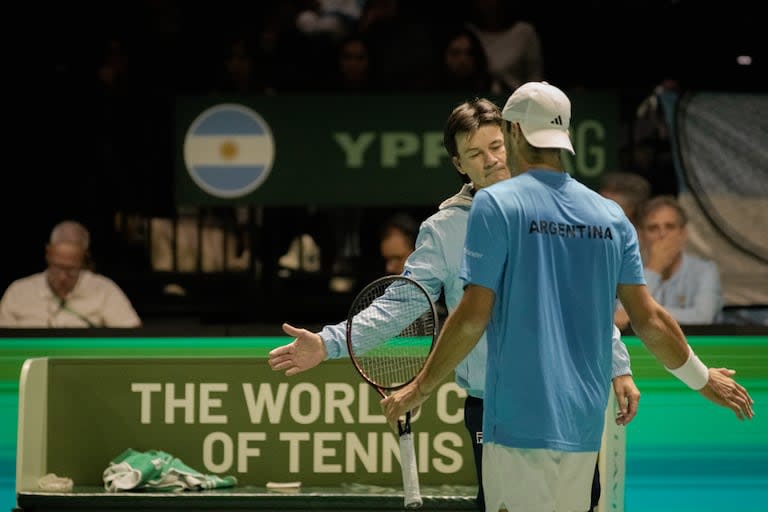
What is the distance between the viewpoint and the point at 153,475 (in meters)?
5.62

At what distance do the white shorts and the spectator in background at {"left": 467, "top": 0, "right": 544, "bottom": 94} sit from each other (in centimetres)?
429

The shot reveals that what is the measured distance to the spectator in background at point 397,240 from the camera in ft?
22.7

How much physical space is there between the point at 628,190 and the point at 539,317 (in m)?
3.74

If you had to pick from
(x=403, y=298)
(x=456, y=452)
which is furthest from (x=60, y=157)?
(x=403, y=298)

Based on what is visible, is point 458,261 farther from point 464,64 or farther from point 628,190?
point 464,64

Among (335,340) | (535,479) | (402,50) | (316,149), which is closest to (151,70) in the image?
(316,149)

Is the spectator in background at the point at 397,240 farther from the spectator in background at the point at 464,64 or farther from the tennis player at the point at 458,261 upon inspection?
the tennis player at the point at 458,261

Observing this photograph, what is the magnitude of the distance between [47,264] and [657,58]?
3.35 meters

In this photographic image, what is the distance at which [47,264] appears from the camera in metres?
7.41

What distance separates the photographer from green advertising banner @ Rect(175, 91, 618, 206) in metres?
7.21

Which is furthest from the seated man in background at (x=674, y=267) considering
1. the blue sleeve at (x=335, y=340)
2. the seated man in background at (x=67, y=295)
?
the blue sleeve at (x=335, y=340)

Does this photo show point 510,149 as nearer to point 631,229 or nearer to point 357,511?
point 631,229

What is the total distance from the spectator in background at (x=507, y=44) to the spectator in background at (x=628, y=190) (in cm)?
83

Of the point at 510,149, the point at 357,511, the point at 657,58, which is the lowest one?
the point at 357,511
